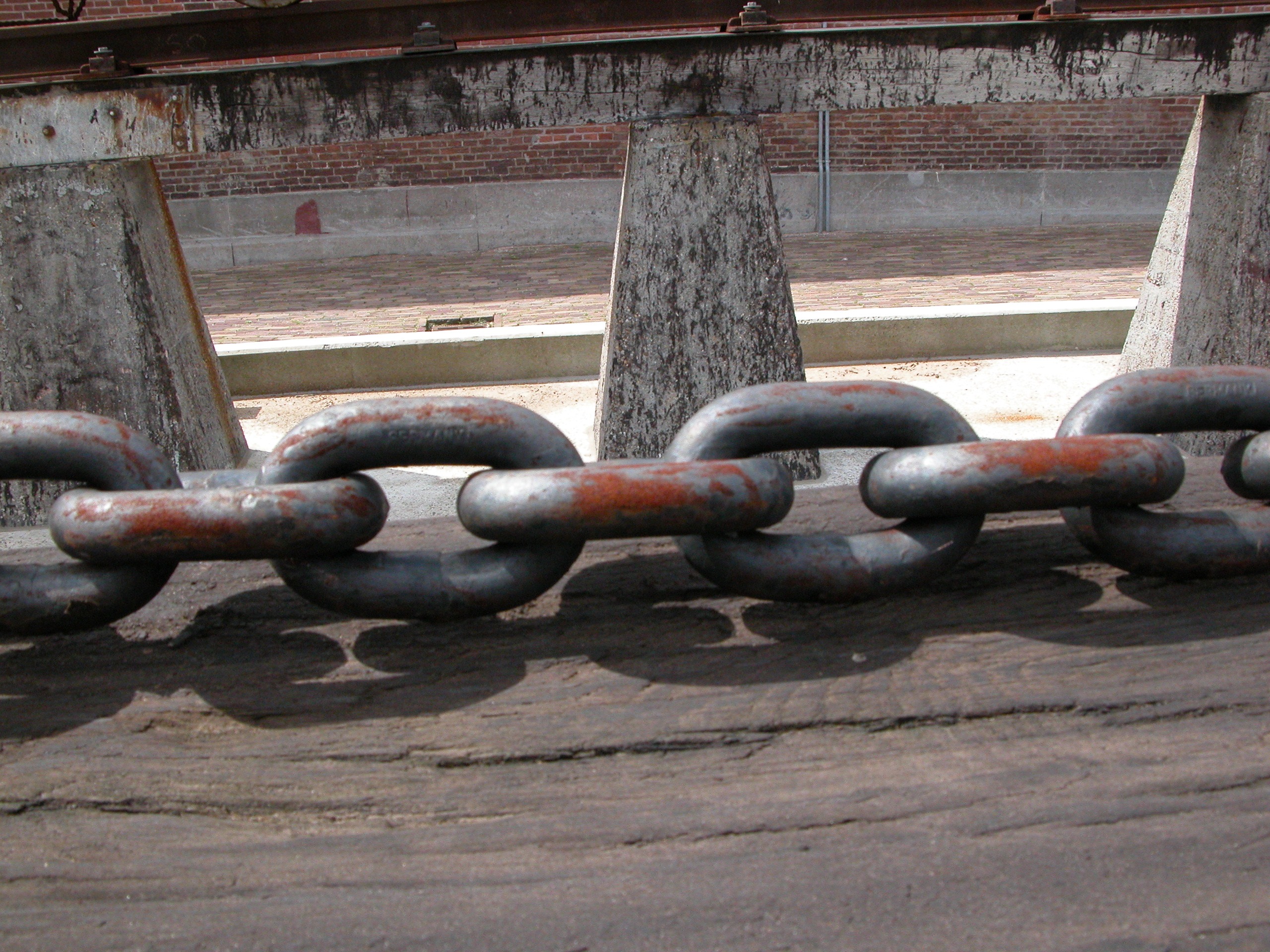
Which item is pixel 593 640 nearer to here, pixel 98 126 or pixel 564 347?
pixel 98 126

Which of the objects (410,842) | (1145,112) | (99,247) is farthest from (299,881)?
(1145,112)

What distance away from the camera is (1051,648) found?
A: 1.04 metres

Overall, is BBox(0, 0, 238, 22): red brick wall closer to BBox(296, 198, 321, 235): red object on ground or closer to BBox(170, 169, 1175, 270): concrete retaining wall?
BBox(170, 169, 1175, 270): concrete retaining wall

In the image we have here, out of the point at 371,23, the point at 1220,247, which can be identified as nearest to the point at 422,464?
the point at 371,23

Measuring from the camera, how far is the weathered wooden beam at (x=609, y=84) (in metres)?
3.76

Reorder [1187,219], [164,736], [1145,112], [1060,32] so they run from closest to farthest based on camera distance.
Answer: [164,736], [1060,32], [1187,219], [1145,112]

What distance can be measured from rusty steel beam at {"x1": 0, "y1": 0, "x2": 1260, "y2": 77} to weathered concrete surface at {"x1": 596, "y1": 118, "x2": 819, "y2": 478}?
2.27 feet

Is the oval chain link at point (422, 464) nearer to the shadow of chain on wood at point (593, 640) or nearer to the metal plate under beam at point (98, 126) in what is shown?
the shadow of chain on wood at point (593, 640)

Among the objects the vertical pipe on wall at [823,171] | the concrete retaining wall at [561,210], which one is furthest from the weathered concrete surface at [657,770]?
the vertical pipe on wall at [823,171]

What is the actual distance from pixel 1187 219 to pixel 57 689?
14.9 feet

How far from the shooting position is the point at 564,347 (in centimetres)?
667

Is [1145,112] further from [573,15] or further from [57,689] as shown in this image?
[57,689]

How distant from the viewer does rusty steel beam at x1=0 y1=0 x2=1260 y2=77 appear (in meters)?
4.18

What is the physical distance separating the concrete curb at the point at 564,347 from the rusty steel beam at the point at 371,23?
2378mm
